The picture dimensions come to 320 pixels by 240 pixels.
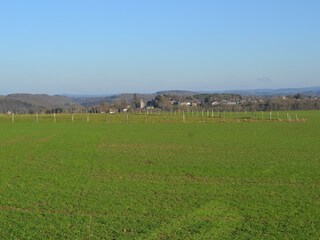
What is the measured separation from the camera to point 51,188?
15.2 meters

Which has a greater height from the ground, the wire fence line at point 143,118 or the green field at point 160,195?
the green field at point 160,195

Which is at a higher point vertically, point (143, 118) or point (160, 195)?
point (160, 195)

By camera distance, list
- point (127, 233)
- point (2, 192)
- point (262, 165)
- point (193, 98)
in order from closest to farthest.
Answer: point (127, 233) < point (2, 192) < point (262, 165) < point (193, 98)

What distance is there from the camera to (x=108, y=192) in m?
14.6

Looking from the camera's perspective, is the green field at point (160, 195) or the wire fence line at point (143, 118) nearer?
the green field at point (160, 195)

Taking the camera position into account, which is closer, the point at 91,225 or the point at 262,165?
the point at 91,225

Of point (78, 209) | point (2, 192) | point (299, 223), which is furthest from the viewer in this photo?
point (2, 192)

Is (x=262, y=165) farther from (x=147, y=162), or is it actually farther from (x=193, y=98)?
(x=193, y=98)

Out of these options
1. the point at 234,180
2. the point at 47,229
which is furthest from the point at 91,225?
the point at 234,180

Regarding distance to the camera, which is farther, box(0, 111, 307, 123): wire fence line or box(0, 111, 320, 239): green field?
box(0, 111, 307, 123): wire fence line

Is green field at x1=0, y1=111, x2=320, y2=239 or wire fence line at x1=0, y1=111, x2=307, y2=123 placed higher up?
green field at x1=0, y1=111, x2=320, y2=239

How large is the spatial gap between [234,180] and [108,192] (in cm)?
473

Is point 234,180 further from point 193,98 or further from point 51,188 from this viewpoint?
point 193,98

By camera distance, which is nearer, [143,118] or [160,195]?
[160,195]
